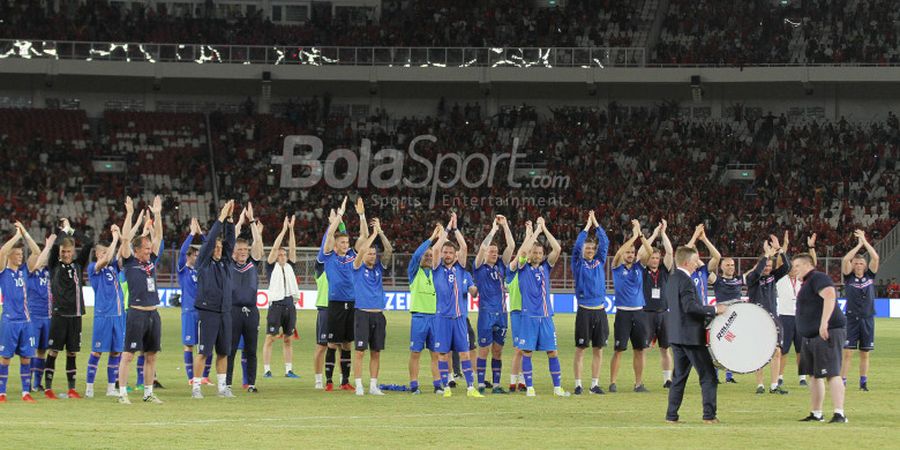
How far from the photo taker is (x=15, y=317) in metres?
18.0

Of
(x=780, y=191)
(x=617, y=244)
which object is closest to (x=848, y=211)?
(x=780, y=191)

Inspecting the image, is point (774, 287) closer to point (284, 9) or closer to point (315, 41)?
point (315, 41)

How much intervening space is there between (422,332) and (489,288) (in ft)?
5.31

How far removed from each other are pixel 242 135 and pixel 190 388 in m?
45.0

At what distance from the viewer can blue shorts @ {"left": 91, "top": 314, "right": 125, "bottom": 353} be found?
17.8 metres

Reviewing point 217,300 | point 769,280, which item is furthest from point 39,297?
point 769,280

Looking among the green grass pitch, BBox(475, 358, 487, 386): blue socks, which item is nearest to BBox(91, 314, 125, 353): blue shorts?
the green grass pitch

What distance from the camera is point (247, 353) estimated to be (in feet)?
62.6

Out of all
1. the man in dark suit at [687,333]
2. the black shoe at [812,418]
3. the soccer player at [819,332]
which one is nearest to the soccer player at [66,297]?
the man in dark suit at [687,333]

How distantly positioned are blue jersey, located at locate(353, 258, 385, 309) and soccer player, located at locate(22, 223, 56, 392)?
451cm

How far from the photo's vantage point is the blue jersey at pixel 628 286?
20.3 metres

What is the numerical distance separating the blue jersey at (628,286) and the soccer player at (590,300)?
Result: 0.45 metres

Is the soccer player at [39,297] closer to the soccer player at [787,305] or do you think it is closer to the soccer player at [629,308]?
the soccer player at [629,308]

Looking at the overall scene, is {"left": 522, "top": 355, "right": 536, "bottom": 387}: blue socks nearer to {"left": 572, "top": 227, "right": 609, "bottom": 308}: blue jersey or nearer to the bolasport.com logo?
{"left": 572, "top": 227, "right": 609, "bottom": 308}: blue jersey
